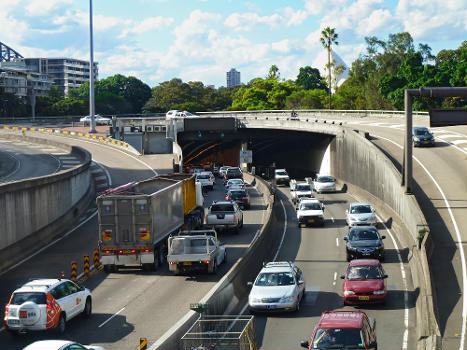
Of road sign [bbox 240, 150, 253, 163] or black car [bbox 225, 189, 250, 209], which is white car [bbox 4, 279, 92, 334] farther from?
road sign [bbox 240, 150, 253, 163]

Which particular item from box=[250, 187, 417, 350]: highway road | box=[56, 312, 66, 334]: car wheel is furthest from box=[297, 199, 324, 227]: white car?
box=[56, 312, 66, 334]: car wheel

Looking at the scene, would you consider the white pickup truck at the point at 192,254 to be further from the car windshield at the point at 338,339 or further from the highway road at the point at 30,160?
the highway road at the point at 30,160

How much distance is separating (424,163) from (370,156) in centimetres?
483

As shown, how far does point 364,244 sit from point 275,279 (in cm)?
949

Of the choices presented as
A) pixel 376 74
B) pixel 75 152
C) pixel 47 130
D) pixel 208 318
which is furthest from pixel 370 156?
pixel 376 74

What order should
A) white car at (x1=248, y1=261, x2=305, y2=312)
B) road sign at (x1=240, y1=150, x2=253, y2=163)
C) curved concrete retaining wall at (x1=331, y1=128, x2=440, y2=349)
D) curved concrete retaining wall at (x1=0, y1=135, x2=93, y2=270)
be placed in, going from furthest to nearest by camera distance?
road sign at (x1=240, y1=150, x2=253, y2=163), curved concrete retaining wall at (x1=0, y1=135, x2=93, y2=270), white car at (x1=248, y1=261, x2=305, y2=312), curved concrete retaining wall at (x1=331, y1=128, x2=440, y2=349)

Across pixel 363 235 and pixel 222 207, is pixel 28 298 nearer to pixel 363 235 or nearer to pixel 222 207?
pixel 363 235

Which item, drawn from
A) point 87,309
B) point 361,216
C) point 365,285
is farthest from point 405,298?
point 361,216

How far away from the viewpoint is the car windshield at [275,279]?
81.1 feet

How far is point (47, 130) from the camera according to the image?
103 m

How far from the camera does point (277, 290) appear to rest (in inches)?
952

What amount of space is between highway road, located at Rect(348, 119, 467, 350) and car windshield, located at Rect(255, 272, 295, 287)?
5203 mm

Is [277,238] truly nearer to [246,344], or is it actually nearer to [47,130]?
[246,344]

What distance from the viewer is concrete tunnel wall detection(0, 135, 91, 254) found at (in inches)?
→ 1276
